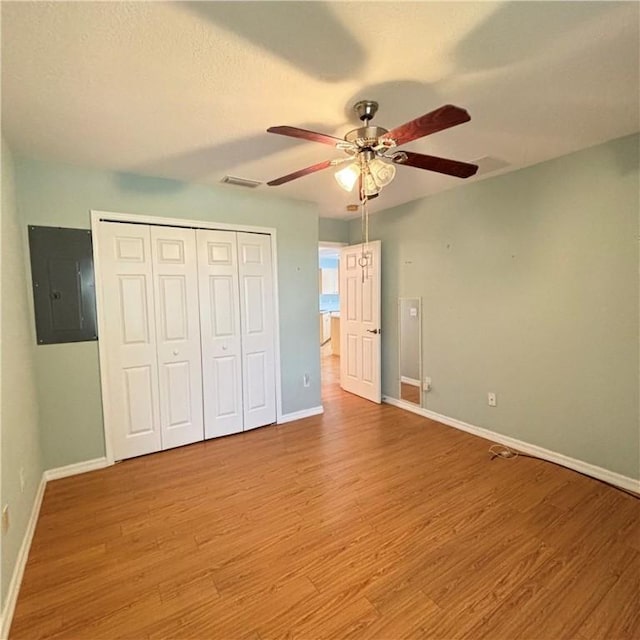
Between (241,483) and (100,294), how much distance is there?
1894 millimetres

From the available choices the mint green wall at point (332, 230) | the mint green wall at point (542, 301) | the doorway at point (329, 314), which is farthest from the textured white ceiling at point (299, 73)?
the doorway at point (329, 314)

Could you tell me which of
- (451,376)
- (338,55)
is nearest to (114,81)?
(338,55)

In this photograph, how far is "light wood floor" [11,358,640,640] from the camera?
1.50 meters

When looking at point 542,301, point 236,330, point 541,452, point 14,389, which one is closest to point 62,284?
point 14,389

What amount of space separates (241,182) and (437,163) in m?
1.93

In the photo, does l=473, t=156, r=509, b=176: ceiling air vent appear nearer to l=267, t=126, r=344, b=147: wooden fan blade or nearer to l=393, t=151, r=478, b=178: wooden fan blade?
l=393, t=151, r=478, b=178: wooden fan blade

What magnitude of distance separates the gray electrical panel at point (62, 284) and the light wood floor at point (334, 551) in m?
1.17

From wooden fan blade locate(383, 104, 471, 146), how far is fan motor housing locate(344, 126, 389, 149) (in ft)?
0.27

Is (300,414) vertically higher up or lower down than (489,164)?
lower down

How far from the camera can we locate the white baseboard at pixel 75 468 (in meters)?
2.69

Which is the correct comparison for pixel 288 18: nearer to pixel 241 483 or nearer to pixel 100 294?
pixel 100 294

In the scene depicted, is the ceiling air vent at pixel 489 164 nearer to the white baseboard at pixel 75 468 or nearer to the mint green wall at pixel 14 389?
the mint green wall at pixel 14 389

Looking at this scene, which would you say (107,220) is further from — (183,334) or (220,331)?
(220,331)

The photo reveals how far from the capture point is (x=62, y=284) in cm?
269
